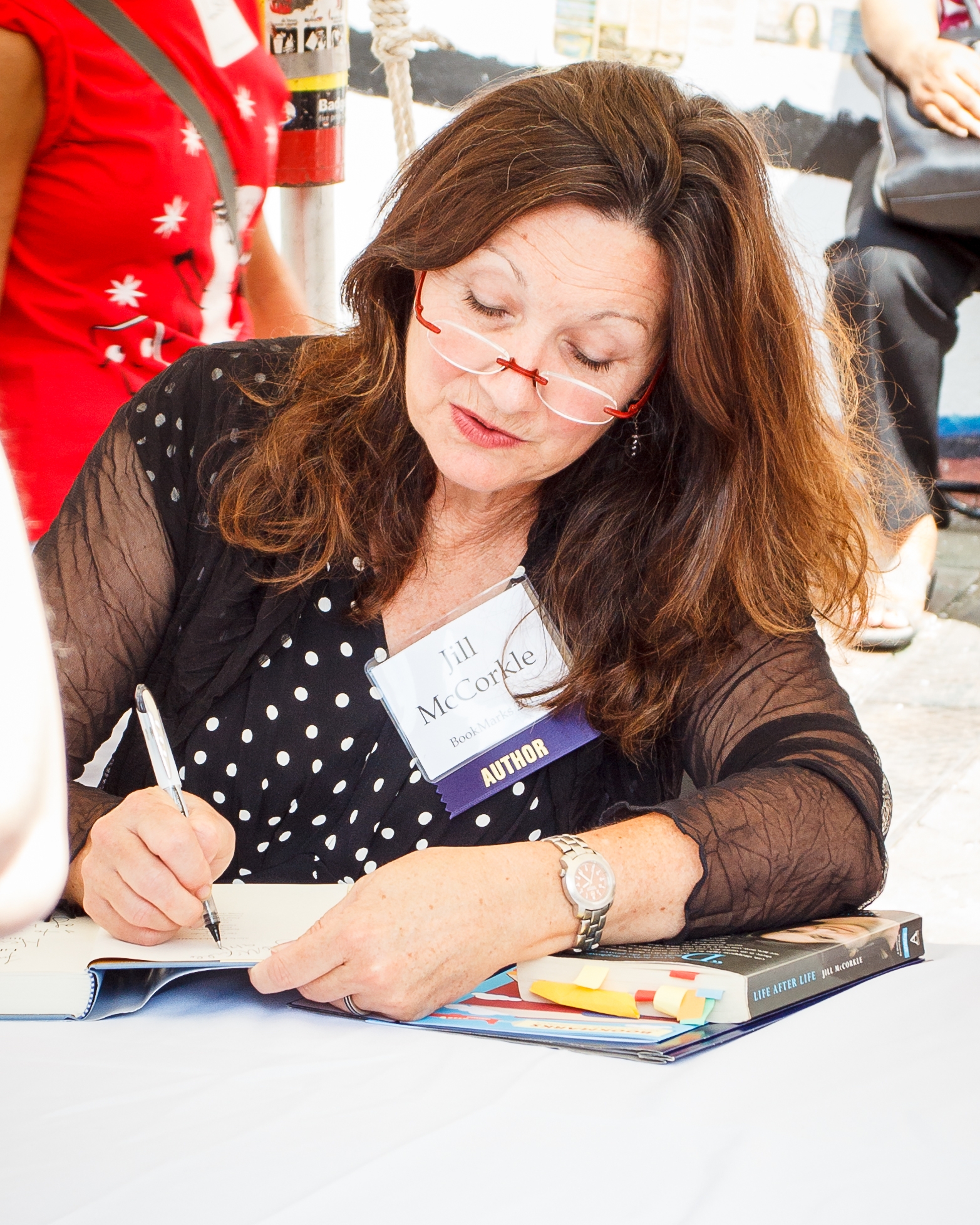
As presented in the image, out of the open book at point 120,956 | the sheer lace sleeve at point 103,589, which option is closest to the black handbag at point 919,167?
the sheer lace sleeve at point 103,589

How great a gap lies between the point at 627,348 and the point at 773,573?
279 millimetres

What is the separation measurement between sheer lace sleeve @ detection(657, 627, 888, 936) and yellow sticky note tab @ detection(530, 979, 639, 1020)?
0.17 metres

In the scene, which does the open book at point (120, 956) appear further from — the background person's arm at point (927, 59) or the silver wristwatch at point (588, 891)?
the background person's arm at point (927, 59)

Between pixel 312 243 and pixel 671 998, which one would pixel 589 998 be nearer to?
pixel 671 998

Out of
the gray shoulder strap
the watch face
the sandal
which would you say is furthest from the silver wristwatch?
the sandal

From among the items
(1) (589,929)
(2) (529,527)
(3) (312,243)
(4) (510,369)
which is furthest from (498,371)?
(3) (312,243)

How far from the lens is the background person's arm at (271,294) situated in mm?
1871

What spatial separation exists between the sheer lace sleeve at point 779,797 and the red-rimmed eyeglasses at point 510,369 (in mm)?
276

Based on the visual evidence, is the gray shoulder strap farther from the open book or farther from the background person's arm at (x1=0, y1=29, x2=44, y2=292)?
the open book

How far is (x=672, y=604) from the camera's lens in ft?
3.98

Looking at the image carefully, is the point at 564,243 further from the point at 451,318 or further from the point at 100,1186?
the point at 100,1186

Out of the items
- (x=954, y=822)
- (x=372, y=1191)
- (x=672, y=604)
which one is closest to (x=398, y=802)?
(x=672, y=604)

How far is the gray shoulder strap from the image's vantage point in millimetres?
1379

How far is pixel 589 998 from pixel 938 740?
7.05 feet
